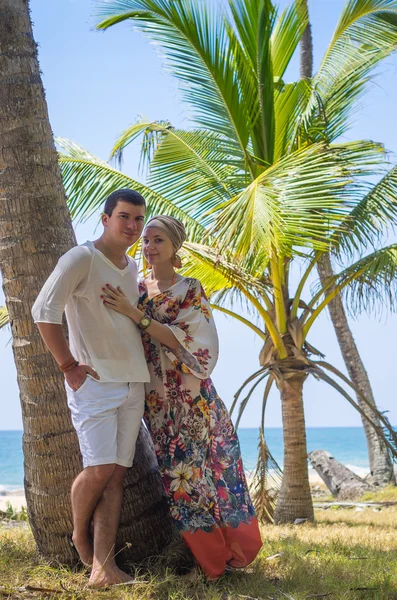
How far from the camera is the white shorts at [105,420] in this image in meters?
3.84

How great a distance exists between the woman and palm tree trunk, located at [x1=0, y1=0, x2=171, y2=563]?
0.39 metres

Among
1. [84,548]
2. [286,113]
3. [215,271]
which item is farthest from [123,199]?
[286,113]

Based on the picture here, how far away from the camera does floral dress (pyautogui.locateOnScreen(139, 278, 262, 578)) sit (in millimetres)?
4164

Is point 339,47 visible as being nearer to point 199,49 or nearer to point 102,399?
point 199,49

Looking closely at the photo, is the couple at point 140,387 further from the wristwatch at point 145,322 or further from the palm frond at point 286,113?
the palm frond at point 286,113

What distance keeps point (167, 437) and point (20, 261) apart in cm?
149

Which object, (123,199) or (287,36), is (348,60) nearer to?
(287,36)

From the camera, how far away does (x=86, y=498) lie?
390 centimetres

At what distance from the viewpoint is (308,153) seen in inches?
290

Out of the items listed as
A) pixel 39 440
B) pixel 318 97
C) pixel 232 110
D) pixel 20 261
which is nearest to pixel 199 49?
pixel 232 110

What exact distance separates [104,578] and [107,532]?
239mm

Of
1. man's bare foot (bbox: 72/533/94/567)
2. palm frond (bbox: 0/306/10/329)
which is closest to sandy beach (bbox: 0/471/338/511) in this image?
palm frond (bbox: 0/306/10/329)

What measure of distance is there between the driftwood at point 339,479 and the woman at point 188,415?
9331 millimetres

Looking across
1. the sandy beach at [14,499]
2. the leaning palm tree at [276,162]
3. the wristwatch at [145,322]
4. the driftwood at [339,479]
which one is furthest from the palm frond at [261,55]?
the sandy beach at [14,499]
